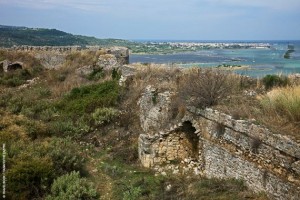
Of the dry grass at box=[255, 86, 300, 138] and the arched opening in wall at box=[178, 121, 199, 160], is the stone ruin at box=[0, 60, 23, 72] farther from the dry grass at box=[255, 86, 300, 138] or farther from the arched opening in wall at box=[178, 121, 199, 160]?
the dry grass at box=[255, 86, 300, 138]

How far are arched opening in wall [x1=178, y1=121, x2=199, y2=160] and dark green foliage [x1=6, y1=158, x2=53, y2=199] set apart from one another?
4.34 metres

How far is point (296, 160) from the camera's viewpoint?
7781 millimetres

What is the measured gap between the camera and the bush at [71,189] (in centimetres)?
950

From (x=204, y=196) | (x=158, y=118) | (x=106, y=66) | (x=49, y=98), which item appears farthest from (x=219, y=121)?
(x=106, y=66)

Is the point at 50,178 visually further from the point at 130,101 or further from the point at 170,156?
the point at 130,101

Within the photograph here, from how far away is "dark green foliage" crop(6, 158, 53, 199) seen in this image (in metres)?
9.78

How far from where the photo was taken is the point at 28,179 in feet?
33.1

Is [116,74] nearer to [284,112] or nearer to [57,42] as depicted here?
[284,112]

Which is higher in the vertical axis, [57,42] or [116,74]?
[57,42]

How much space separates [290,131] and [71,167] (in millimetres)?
6718

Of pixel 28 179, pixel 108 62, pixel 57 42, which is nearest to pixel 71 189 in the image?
pixel 28 179

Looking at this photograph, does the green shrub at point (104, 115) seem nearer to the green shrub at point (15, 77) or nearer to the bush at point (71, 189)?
the bush at point (71, 189)

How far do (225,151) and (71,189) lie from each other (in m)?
4.26

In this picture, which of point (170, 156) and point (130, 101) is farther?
point (130, 101)
